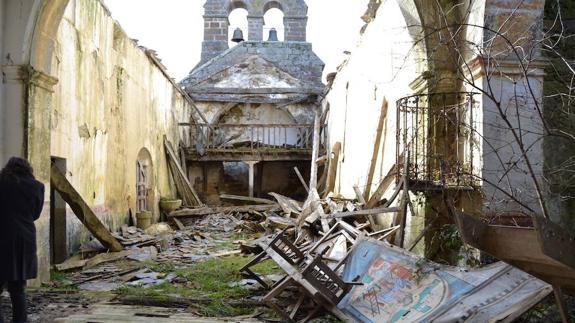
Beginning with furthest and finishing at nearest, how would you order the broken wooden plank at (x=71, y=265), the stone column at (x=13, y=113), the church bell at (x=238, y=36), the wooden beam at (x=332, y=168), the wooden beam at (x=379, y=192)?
the church bell at (x=238, y=36)
the wooden beam at (x=332, y=168)
the wooden beam at (x=379, y=192)
the broken wooden plank at (x=71, y=265)
the stone column at (x=13, y=113)

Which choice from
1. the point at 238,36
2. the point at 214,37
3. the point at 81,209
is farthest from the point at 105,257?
the point at 214,37

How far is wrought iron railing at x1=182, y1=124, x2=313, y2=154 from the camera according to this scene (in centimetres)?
1975

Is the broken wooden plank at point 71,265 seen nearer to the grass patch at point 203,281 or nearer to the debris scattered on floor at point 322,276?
the debris scattered on floor at point 322,276

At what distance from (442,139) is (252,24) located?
2053 centimetres

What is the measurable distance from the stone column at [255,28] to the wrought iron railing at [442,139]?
1990 cm

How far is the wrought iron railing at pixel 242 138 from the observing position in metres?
19.8

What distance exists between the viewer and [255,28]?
25719mm

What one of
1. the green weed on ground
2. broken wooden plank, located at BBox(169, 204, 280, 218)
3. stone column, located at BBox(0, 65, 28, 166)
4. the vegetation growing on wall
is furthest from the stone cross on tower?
the vegetation growing on wall

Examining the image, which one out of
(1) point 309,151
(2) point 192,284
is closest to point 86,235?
(2) point 192,284

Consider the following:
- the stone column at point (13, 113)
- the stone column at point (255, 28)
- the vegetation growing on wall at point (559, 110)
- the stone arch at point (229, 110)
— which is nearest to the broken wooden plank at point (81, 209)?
the stone column at point (13, 113)

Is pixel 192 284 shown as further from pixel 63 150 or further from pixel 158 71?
pixel 158 71

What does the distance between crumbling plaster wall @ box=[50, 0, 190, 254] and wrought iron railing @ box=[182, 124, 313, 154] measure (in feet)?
14.4

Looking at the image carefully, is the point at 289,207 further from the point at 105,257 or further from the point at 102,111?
the point at 105,257

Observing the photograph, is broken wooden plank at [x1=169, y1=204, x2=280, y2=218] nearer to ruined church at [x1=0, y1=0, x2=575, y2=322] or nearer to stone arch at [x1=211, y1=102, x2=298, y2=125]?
ruined church at [x1=0, y1=0, x2=575, y2=322]
